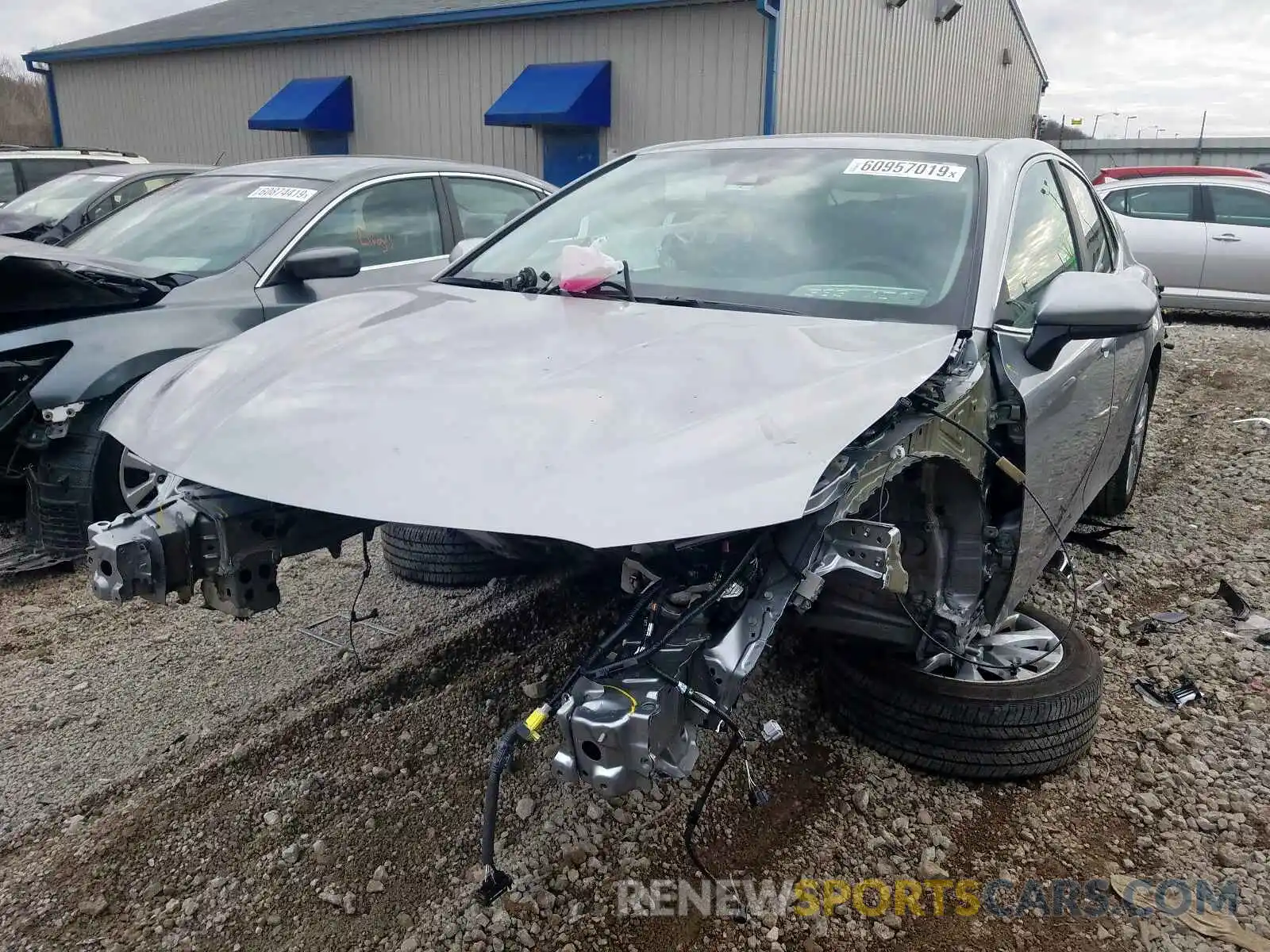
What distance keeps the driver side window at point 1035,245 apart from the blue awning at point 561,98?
11468mm

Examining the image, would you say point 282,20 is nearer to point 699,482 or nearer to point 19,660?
point 19,660

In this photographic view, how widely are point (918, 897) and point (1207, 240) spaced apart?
10.5 meters

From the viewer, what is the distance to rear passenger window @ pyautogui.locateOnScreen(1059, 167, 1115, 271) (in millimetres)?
3879

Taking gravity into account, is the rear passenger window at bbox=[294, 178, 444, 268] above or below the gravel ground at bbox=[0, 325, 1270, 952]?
above

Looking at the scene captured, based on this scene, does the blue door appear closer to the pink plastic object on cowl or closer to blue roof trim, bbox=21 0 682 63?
blue roof trim, bbox=21 0 682 63

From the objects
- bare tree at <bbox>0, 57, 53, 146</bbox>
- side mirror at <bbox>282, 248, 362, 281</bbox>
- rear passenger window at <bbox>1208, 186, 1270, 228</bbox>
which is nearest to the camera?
side mirror at <bbox>282, 248, 362, 281</bbox>

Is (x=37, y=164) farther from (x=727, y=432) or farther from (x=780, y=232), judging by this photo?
(x=727, y=432)

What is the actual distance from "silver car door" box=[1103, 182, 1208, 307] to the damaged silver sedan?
27.3 feet

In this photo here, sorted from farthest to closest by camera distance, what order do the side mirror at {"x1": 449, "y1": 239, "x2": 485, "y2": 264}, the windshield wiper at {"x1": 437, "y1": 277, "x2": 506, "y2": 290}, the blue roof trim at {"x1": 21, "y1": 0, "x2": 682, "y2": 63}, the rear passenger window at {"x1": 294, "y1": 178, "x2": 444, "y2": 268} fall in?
the blue roof trim at {"x1": 21, "y1": 0, "x2": 682, "y2": 63}, the rear passenger window at {"x1": 294, "y1": 178, "x2": 444, "y2": 268}, the side mirror at {"x1": 449, "y1": 239, "x2": 485, "y2": 264}, the windshield wiper at {"x1": 437, "y1": 277, "x2": 506, "y2": 290}

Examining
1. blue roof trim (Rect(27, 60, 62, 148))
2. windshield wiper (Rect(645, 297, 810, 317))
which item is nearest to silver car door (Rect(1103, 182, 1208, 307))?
windshield wiper (Rect(645, 297, 810, 317))

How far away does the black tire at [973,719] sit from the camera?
2.82m

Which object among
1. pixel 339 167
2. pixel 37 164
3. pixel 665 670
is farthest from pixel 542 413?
pixel 37 164

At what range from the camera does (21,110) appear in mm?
44094

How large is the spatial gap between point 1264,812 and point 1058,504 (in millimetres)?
1039
